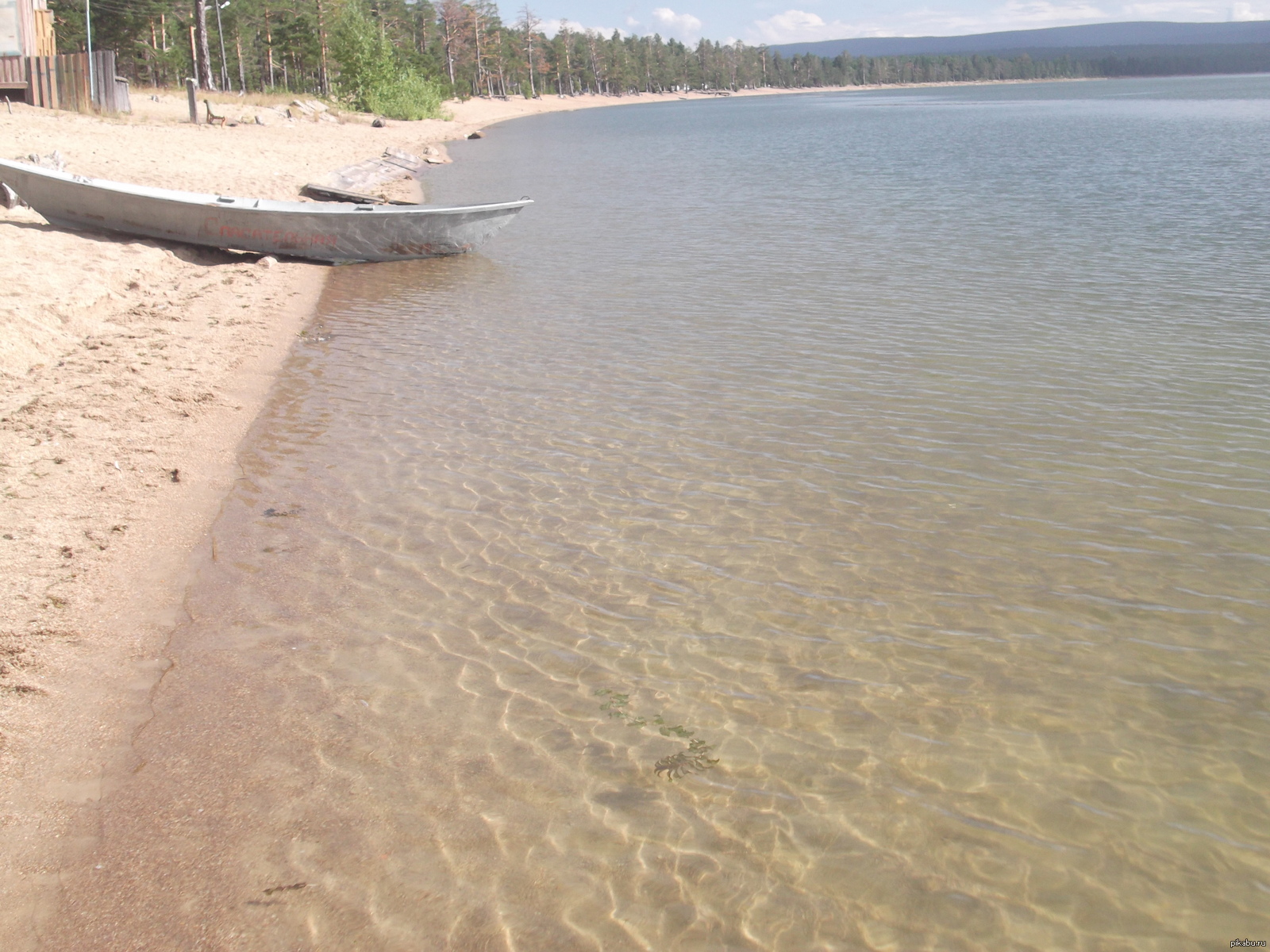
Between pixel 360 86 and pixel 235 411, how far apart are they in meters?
49.2

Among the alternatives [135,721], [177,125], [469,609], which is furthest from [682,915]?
[177,125]

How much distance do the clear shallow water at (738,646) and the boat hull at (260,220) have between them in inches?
Result: 174

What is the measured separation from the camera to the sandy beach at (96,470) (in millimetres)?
3797

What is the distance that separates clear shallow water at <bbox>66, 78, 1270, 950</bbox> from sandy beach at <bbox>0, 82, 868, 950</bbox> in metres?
0.22

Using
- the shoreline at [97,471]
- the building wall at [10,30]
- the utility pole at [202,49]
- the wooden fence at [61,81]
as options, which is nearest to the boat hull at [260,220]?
the shoreline at [97,471]

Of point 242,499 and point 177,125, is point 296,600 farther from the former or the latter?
point 177,125

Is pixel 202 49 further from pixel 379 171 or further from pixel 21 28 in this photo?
pixel 379 171

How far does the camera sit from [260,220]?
13.6 m

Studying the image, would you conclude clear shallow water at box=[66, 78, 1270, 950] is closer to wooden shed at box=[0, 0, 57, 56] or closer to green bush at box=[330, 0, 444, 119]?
wooden shed at box=[0, 0, 57, 56]

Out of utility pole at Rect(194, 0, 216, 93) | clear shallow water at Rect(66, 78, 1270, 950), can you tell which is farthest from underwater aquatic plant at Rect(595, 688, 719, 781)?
utility pole at Rect(194, 0, 216, 93)

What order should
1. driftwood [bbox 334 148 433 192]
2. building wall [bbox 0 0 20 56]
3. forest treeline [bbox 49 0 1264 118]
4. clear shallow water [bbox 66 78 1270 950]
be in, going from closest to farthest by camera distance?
clear shallow water [bbox 66 78 1270 950] → building wall [bbox 0 0 20 56] → driftwood [bbox 334 148 433 192] → forest treeline [bbox 49 0 1264 118]

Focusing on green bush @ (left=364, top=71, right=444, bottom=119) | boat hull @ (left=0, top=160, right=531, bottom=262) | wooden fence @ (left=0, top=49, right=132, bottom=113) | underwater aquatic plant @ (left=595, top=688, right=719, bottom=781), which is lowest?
underwater aquatic plant @ (left=595, top=688, right=719, bottom=781)

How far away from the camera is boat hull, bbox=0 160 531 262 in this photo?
12.7m

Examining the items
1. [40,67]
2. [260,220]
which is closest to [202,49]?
[40,67]
